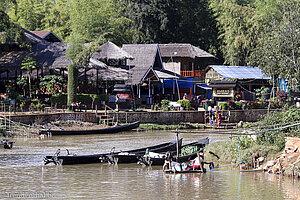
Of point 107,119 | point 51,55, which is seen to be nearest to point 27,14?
point 51,55

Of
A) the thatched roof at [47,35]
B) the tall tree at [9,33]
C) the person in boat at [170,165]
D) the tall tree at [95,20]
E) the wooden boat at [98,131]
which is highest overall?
the tall tree at [95,20]

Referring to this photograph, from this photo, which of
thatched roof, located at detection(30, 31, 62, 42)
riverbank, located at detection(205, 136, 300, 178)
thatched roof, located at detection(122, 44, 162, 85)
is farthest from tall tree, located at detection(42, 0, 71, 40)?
riverbank, located at detection(205, 136, 300, 178)

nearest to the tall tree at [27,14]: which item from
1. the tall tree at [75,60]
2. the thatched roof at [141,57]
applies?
the thatched roof at [141,57]

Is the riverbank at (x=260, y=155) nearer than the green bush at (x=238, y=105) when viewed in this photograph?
Yes

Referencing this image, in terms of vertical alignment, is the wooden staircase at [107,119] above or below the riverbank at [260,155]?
above

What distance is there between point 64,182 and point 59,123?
1965 centimetres

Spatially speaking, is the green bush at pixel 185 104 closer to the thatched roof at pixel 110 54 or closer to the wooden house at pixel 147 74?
the wooden house at pixel 147 74

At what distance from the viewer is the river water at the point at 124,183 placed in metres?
19.1

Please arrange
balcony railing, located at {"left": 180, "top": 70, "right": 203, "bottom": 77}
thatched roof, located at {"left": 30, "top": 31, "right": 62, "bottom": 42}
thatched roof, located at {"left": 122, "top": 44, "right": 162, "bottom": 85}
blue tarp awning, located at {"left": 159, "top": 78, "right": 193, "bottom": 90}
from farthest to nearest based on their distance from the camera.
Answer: balcony railing, located at {"left": 180, "top": 70, "right": 203, "bottom": 77} < blue tarp awning, located at {"left": 159, "top": 78, "right": 193, "bottom": 90} < thatched roof, located at {"left": 30, "top": 31, "right": 62, "bottom": 42} < thatched roof, located at {"left": 122, "top": 44, "right": 162, "bottom": 85}

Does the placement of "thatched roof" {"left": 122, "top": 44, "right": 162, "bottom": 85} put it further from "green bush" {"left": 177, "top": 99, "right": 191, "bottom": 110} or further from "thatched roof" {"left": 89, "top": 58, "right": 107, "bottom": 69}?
"green bush" {"left": 177, "top": 99, "right": 191, "bottom": 110}

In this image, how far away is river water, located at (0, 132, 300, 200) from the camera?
19.1 meters

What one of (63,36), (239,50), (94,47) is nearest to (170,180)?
(94,47)

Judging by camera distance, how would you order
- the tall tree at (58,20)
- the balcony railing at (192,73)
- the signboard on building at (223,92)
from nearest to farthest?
1. the signboard on building at (223,92)
2. the balcony railing at (192,73)
3. the tall tree at (58,20)

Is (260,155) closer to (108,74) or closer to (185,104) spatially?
(185,104)
